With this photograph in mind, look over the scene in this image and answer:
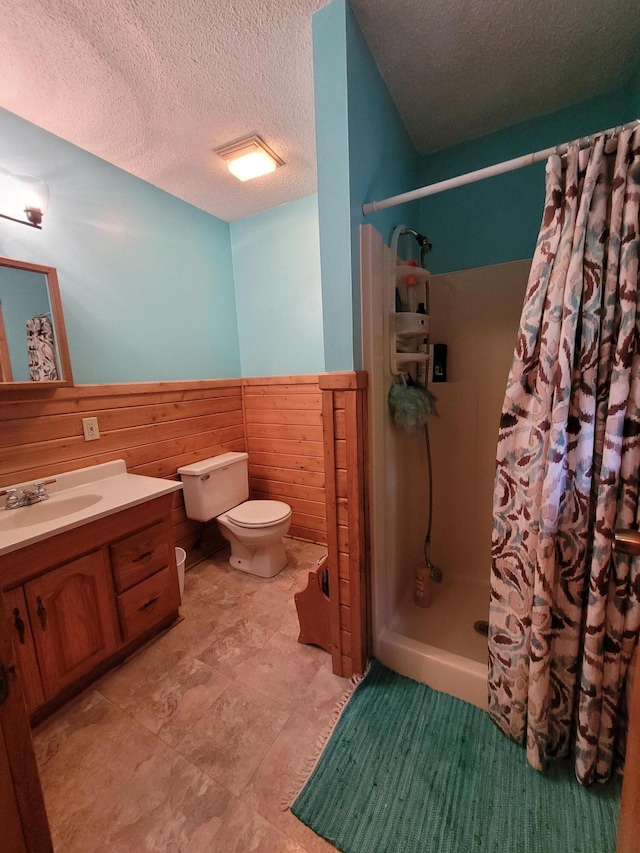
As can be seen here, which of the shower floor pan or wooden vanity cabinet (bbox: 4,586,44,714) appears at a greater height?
wooden vanity cabinet (bbox: 4,586,44,714)

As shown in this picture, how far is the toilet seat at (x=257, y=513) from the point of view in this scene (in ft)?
6.54

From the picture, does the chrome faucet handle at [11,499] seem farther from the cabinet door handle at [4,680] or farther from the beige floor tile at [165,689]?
the cabinet door handle at [4,680]

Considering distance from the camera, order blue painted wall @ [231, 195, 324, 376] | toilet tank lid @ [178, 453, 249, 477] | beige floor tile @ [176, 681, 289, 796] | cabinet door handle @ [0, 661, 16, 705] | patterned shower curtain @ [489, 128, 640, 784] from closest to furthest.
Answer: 1. cabinet door handle @ [0, 661, 16, 705]
2. patterned shower curtain @ [489, 128, 640, 784]
3. beige floor tile @ [176, 681, 289, 796]
4. toilet tank lid @ [178, 453, 249, 477]
5. blue painted wall @ [231, 195, 324, 376]

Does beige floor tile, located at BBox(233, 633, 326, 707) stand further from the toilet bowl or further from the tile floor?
the toilet bowl

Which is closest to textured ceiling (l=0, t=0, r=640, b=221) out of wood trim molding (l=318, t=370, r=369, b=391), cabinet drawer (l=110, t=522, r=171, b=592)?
wood trim molding (l=318, t=370, r=369, b=391)

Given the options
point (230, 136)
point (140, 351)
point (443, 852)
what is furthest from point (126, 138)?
point (443, 852)

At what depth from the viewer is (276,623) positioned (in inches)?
67.6

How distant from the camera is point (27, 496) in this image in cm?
144

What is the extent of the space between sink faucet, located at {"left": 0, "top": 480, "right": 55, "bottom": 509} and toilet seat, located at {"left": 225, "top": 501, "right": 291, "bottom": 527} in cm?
95

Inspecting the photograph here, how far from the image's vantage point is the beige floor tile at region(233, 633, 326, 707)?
1.34 meters

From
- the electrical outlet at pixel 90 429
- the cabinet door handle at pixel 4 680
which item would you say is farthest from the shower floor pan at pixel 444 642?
the electrical outlet at pixel 90 429

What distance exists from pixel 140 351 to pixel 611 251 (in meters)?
2.15

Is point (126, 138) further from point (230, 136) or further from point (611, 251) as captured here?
point (611, 251)

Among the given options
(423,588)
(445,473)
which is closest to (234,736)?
(423,588)
